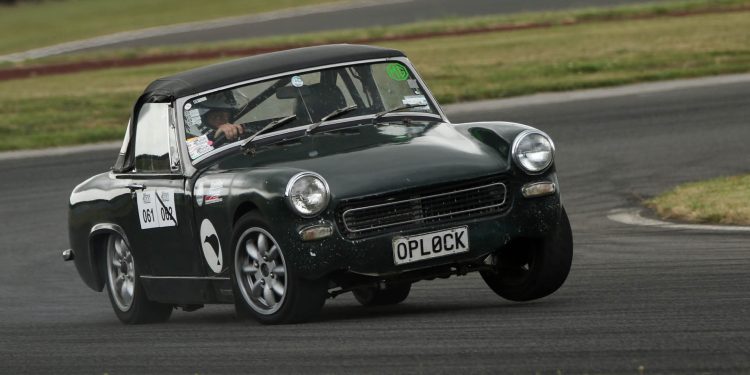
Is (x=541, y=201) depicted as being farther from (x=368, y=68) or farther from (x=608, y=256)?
(x=608, y=256)

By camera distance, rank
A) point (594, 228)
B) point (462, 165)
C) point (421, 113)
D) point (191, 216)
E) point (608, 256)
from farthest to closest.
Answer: point (594, 228)
point (608, 256)
point (421, 113)
point (191, 216)
point (462, 165)

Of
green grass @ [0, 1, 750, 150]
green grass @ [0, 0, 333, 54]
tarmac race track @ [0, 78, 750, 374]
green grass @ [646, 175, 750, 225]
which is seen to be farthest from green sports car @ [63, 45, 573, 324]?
green grass @ [0, 0, 333, 54]

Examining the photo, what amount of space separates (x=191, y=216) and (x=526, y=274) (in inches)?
70.7

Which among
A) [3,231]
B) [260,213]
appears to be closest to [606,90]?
[3,231]

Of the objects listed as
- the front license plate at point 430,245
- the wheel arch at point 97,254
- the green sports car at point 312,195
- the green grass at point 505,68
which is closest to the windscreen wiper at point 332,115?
the green sports car at point 312,195

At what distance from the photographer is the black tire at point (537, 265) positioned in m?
7.40

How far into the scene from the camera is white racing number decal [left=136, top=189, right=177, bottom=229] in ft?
26.1

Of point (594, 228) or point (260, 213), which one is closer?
point (260, 213)

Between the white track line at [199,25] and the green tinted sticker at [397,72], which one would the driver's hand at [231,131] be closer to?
the green tinted sticker at [397,72]

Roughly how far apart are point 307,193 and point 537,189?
1.21 meters

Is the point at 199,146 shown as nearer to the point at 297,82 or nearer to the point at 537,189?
the point at 297,82

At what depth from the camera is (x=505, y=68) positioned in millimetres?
25359

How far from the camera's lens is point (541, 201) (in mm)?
7316

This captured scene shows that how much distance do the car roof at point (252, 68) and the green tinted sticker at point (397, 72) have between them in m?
0.07
